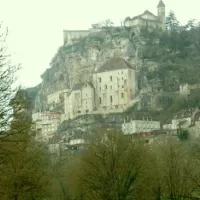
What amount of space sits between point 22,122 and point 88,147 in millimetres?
17591

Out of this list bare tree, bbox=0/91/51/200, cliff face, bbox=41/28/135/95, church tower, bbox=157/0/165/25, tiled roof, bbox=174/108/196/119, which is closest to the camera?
bare tree, bbox=0/91/51/200

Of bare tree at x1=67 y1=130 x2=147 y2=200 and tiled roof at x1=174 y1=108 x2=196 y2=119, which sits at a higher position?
tiled roof at x1=174 y1=108 x2=196 y2=119

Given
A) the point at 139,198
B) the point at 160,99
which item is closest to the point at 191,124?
the point at 160,99

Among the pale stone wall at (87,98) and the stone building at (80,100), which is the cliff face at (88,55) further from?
the pale stone wall at (87,98)

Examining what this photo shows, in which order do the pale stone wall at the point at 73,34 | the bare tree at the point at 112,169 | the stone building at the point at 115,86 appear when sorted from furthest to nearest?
1. the pale stone wall at the point at 73,34
2. the stone building at the point at 115,86
3. the bare tree at the point at 112,169

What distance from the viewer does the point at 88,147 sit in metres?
40.0

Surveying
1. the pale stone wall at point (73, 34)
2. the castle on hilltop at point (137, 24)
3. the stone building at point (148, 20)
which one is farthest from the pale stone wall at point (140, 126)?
the pale stone wall at point (73, 34)

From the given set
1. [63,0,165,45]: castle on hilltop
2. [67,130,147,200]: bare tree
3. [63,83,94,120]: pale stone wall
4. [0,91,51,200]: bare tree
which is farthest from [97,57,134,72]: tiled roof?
[0,91,51,200]: bare tree

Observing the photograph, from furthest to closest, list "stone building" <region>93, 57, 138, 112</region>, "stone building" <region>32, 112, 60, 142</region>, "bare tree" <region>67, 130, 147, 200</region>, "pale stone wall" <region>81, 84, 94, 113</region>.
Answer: "stone building" <region>32, 112, 60, 142</region> → "pale stone wall" <region>81, 84, 94, 113</region> → "stone building" <region>93, 57, 138, 112</region> → "bare tree" <region>67, 130, 147, 200</region>

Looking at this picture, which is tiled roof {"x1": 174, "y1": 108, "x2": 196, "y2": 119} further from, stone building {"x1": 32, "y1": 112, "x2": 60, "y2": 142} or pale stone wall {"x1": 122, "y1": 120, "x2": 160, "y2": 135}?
stone building {"x1": 32, "y1": 112, "x2": 60, "y2": 142}

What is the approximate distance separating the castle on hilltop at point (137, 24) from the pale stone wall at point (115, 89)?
1927 cm

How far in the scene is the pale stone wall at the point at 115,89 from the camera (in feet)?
443

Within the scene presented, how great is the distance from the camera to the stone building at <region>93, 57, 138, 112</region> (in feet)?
443

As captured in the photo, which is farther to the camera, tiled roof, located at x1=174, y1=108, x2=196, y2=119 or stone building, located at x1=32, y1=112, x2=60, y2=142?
stone building, located at x1=32, y1=112, x2=60, y2=142
